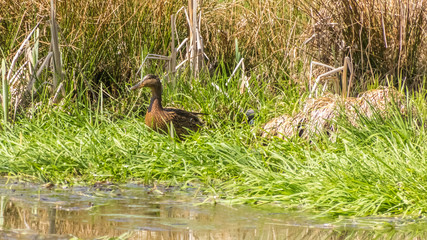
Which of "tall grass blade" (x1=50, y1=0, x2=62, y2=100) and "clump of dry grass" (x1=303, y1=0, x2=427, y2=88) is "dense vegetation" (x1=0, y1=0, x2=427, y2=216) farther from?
"tall grass blade" (x1=50, y1=0, x2=62, y2=100)

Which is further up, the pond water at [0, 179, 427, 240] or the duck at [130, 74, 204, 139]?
the pond water at [0, 179, 427, 240]

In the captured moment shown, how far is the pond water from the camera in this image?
3939mm

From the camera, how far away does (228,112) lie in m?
7.79

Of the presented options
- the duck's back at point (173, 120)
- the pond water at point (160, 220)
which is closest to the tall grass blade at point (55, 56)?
the duck's back at point (173, 120)

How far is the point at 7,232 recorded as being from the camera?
382cm

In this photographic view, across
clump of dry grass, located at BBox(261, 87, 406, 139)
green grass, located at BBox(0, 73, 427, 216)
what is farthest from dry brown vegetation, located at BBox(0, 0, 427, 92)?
green grass, located at BBox(0, 73, 427, 216)

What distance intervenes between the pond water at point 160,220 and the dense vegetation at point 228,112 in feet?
0.73

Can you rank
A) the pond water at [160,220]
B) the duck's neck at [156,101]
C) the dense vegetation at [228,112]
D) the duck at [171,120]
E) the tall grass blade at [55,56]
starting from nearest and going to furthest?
the pond water at [160,220] → the dense vegetation at [228,112] → the duck at [171,120] → the duck's neck at [156,101] → the tall grass blade at [55,56]

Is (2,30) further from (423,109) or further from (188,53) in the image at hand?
(423,109)

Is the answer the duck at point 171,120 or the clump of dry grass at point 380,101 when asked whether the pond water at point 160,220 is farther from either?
the clump of dry grass at point 380,101

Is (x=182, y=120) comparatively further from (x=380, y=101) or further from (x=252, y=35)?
(x=252, y=35)

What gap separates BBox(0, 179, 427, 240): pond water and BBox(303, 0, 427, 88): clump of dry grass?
11.4 ft

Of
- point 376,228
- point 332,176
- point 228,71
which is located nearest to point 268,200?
point 332,176

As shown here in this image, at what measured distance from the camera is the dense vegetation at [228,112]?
500 centimetres
